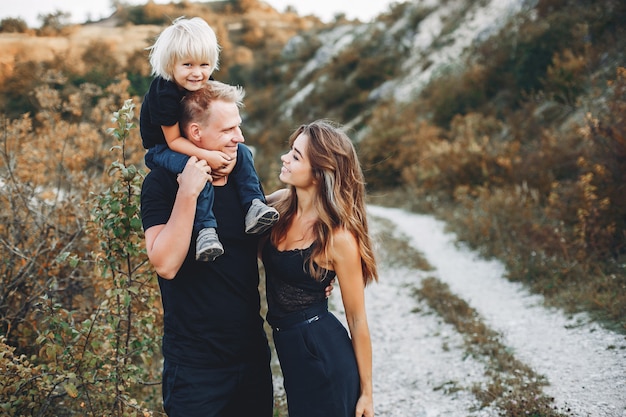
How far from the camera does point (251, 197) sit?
93.2 inches

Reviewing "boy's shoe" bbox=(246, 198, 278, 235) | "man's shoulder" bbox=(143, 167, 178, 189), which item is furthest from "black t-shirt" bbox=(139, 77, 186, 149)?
"boy's shoe" bbox=(246, 198, 278, 235)

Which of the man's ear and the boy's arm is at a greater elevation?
the man's ear

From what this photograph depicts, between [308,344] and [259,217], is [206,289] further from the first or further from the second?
[308,344]

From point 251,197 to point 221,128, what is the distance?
36 cm

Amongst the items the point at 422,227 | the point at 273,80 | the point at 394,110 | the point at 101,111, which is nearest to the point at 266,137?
the point at 394,110

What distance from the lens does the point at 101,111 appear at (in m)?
6.99

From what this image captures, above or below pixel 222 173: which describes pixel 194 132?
above

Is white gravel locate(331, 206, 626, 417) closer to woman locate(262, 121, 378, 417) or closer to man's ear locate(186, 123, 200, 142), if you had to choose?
woman locate(262, 121, 378, 417)

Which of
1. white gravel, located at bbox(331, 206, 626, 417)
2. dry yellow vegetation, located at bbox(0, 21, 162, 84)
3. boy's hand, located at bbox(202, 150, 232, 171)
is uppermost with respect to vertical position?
dry yellow vegetation, located at bbox(0, 21, 162, 84)

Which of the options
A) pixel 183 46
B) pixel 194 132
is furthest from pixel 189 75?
pixel 194 132

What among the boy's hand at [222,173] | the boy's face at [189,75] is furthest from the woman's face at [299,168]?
the boy's face at [189,75]

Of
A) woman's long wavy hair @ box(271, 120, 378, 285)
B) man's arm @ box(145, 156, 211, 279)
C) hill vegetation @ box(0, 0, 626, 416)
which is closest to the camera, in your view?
man's arm @ box(145, 156, 211, 279)

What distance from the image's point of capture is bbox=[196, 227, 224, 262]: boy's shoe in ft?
6.67

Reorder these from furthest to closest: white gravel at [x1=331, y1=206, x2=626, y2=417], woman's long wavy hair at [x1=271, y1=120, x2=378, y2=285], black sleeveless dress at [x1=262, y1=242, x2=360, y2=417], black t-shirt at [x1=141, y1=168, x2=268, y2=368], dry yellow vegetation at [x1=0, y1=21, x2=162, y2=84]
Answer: dry yellow vegetation at [x1=0, y1=21, x2=162, y2=84], white gravel at [x1=331, y1=206, x2=626, y2=417], woman's long wavy hair at [x1=271, y1=120, x2=378, y2=285], black sleeveless dress at [x1=262, y1=242, x2=360, y2=417], black t-shirt at [x1=141, y1=168, x2=268, y2=368]
